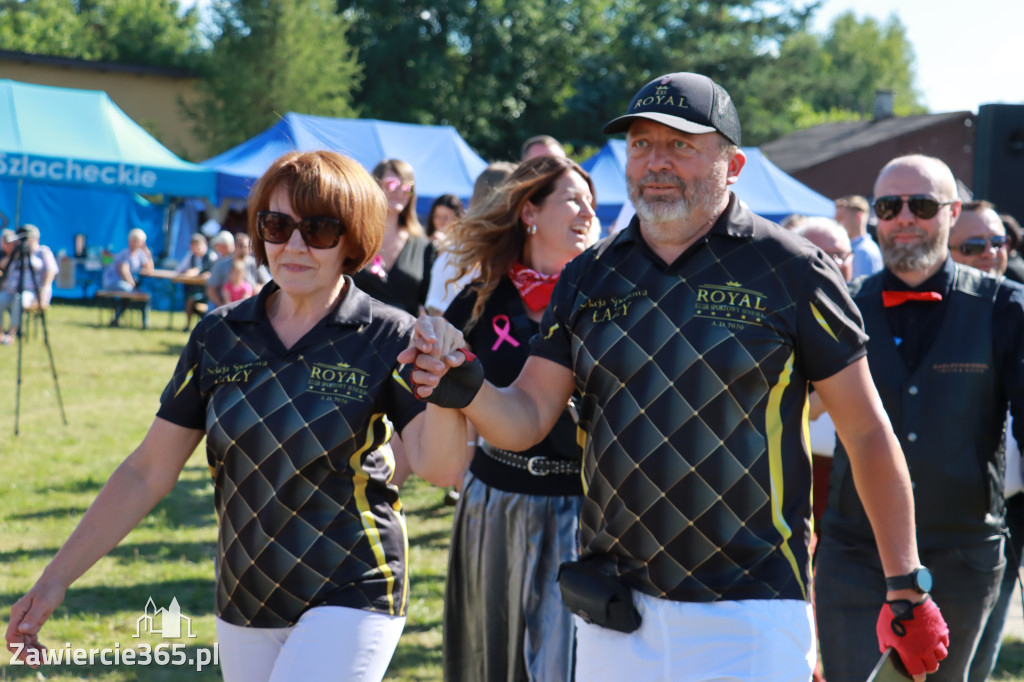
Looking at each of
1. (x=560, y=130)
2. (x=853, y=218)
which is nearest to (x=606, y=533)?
(x=853, y=218)

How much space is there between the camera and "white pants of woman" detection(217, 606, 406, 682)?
2547mm

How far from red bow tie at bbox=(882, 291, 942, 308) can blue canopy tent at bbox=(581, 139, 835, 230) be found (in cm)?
1211

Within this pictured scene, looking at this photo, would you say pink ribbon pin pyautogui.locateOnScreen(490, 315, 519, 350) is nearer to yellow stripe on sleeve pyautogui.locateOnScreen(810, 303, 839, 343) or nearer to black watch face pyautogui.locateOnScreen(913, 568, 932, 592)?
yellow stripe on sleeve pyautogui.locateOnScreen(810, 303, 839, 343)

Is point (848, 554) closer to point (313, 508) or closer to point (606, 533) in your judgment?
point (606, 533)

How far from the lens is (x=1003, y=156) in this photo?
624cm

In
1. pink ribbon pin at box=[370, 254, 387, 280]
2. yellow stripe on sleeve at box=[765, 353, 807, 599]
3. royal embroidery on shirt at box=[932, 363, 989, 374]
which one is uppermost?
pink ribbon pin at box=[370, 254, 387, 280]

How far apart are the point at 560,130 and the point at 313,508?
39.1 meters

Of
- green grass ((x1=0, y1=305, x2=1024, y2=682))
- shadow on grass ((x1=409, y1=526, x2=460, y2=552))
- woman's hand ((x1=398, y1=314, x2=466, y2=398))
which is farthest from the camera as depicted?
shadow on grass ((x1=409, y1=526, x2=460, y2=552))

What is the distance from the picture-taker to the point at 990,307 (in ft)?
11.5

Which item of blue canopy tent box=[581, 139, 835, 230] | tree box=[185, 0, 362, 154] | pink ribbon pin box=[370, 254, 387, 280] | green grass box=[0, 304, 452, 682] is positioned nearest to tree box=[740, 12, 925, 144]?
tree box=[185, 0, 362, 154]

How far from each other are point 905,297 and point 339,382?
2058mm

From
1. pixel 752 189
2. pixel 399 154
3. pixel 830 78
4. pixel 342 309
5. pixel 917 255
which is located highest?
pixel 830 78

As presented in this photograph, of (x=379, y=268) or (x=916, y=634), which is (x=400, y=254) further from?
(x=916, y=634)

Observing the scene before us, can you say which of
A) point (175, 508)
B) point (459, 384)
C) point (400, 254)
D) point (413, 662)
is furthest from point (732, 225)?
point (175, 508)
